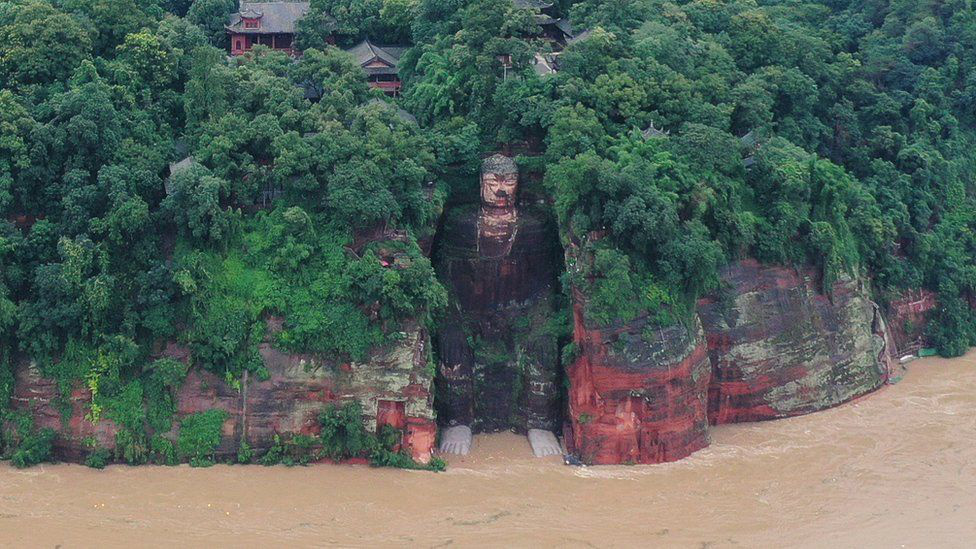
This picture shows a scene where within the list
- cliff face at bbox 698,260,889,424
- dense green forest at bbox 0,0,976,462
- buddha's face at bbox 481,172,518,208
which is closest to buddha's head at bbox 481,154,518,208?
buddha's face at bbox 481,172,518,208

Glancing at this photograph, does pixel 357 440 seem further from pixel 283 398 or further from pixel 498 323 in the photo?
pixel 498 323

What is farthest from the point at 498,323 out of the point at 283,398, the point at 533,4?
the point at 533,4

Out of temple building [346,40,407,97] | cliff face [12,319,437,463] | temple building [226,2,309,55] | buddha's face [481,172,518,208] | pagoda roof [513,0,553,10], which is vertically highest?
pagoda roof [513,0,553,10]

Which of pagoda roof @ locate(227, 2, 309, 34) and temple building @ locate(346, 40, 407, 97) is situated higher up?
pagoda roof @ locate(227, 2, 309, 34)

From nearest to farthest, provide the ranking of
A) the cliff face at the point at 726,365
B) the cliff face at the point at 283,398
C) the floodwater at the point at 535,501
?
1. the floodwater at the point at 535,501
2. the cliff face at the point at 283,398
3. the cliff face at the point at 726,365

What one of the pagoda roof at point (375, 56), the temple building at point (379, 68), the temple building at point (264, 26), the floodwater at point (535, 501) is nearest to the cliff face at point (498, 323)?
the floodwater at point (535, 501)

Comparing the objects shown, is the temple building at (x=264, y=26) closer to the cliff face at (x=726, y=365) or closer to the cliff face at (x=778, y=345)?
the cliff face at (x=726, y=365)

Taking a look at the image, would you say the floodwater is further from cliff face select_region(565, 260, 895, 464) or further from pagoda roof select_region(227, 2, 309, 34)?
pagoda roof select_region(227, 2, 309, 34)
